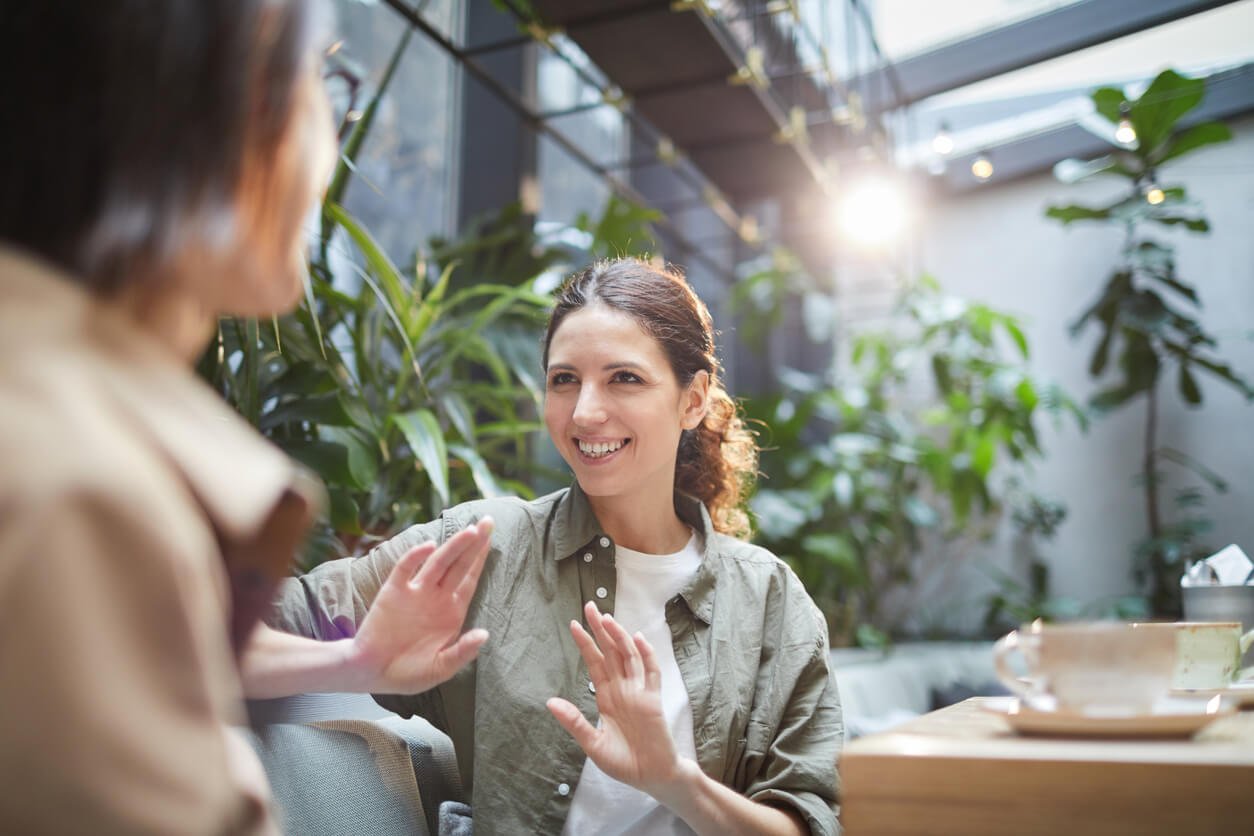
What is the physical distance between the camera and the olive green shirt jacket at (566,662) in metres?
1.20

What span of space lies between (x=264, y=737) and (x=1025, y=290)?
5.15 metres

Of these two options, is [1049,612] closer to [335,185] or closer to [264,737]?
[335,185]

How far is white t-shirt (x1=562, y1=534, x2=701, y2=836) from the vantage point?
1.21 meters

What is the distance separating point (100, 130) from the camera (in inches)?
18.6

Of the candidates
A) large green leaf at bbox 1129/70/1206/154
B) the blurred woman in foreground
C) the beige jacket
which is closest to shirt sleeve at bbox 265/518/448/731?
the blurred woman in foreground

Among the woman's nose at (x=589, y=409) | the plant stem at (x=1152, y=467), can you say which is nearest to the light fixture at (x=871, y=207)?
the plant stem at (x=1152, y=467)

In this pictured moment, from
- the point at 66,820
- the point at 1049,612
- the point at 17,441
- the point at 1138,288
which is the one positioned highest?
the point at 1138,288

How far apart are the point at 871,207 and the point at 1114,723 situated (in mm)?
4159

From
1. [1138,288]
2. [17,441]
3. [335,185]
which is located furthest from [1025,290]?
[17,441]

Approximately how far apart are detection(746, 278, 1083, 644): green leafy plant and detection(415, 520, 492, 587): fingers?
3.12 metres

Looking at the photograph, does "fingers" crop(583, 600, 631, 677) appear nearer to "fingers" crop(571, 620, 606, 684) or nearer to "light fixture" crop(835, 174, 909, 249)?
"fingers" crop(571, 620, 606, 684)

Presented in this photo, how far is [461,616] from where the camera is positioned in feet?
3.16

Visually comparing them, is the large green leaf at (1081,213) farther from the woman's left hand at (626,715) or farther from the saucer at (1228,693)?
the woman's left hand at (626,715)

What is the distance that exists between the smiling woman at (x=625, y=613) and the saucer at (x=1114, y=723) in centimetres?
34
